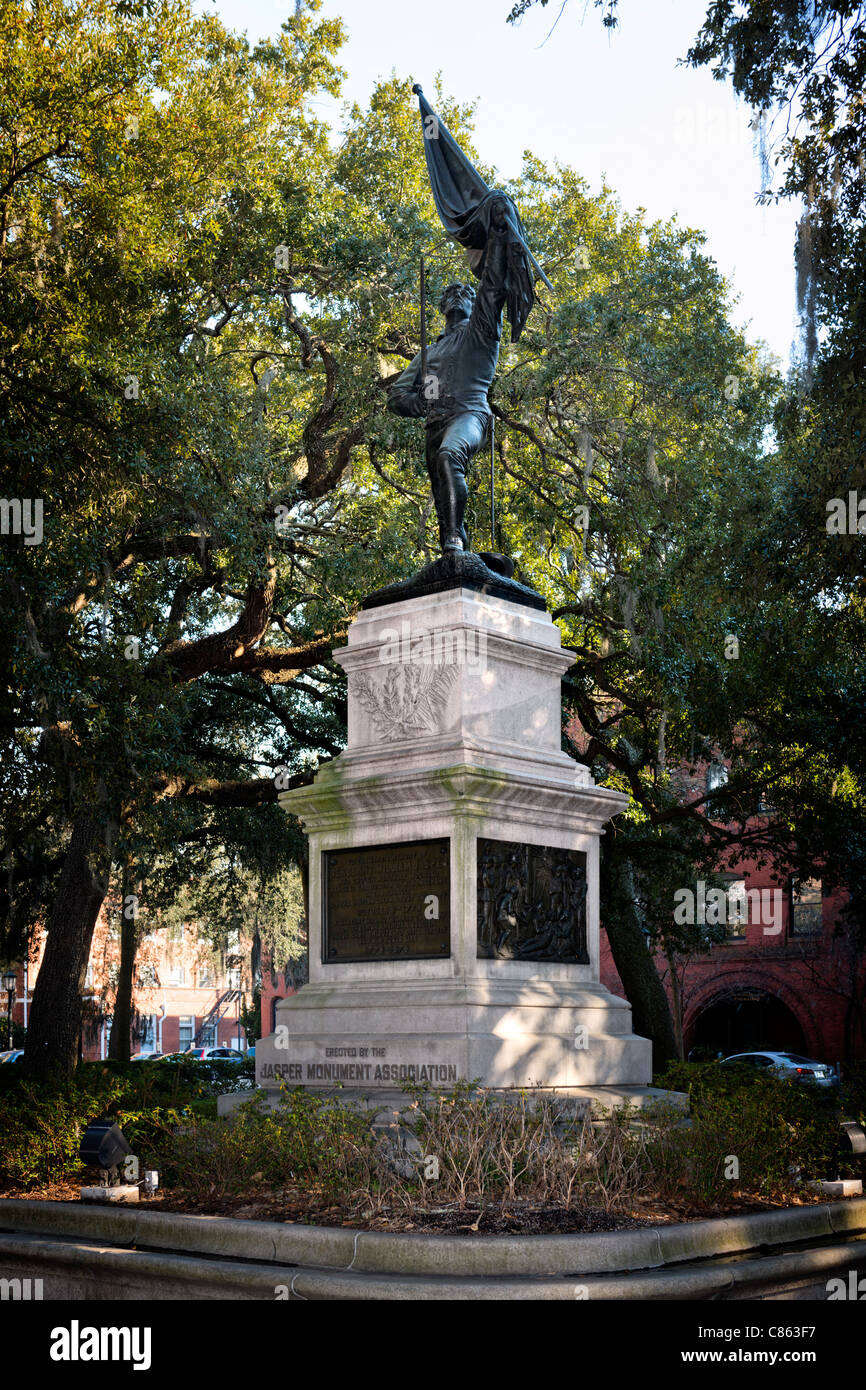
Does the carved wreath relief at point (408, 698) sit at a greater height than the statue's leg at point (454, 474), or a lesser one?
lesser

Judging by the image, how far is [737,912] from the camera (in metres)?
44.2

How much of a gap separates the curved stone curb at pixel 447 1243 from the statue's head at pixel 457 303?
8508 millimetres

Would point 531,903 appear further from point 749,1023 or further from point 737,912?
point 749,1023

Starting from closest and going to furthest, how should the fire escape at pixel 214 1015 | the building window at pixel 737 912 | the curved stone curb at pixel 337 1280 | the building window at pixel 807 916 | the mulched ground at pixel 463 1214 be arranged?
the curved stone curb at pixel 337 1280 < the mulched ground at pixel 463 1214 < the building window at pixel 737 912 < the building window at pixel 807 916 < the fire escape at pixel 214 1015

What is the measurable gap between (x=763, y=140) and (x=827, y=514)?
3.78 metres

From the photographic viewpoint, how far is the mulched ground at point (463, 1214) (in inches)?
301

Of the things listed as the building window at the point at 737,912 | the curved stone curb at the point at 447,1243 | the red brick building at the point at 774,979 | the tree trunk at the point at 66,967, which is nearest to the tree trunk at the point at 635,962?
the tree trunk at the point at 66,967

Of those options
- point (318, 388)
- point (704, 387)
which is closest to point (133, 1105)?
point (704, 387)

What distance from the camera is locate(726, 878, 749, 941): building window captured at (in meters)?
43.4

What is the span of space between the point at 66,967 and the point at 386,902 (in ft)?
38.5

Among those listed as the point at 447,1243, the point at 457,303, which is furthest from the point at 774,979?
the point at 447,1243

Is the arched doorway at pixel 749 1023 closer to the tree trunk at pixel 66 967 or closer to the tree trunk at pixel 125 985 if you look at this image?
the tree trunk at pixel 125 985

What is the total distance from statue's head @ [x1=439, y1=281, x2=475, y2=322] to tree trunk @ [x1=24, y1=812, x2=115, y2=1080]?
35.5 ft

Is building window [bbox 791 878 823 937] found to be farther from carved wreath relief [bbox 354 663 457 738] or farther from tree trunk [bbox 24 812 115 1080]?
carved wreath relief [bbox 354 663 457 738]
